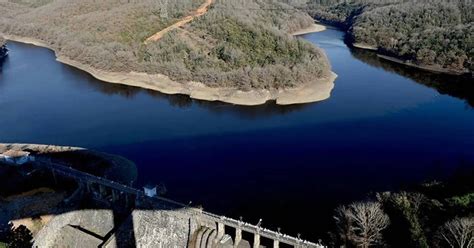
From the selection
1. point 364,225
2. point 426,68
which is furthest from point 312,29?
point 364,225

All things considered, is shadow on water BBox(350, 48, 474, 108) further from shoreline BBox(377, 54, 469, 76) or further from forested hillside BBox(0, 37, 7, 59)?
forested hillside BBox(0, 37, 7, 59)

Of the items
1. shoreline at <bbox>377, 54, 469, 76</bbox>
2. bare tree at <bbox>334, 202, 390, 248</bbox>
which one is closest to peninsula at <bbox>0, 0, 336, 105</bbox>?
shoreline at <bbox>377, 54, 469, 76</bbox>

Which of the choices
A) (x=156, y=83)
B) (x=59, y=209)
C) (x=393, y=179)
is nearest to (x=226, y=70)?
(x=156, y=83)

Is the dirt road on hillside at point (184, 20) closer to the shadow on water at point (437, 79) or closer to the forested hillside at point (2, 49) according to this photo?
the forested hillside at point (2, 49)

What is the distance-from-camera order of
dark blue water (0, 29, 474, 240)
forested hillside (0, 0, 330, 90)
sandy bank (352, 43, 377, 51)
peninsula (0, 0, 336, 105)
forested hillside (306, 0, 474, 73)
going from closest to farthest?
dark blue water (0, 29, 474, 240), peninsula (0, 0, 336, 105), forested hillside (0, 0, 330, 90), forested hillside (306, 0, 474, 73), sandy bank (352, 43, 377, 51)

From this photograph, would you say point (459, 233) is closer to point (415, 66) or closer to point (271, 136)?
point (271, 136)

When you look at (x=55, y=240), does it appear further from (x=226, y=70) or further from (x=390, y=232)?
(x=226, y=70)

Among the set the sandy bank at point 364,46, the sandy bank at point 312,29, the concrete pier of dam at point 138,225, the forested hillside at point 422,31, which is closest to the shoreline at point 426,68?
the forested hillside at point 422,31
